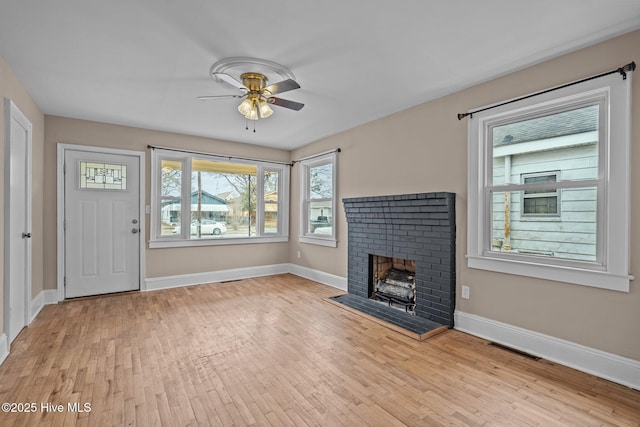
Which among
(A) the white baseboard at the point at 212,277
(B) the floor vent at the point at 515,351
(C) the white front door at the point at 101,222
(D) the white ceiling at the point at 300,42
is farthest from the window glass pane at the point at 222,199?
(B) the floor vent at the point at 515,351

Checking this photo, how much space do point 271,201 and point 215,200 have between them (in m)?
1.05

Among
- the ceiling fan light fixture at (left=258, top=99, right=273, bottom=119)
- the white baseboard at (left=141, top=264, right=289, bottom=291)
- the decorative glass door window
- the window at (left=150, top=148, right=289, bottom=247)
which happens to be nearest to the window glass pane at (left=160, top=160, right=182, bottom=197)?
the window at (left=150, top=148, right=289, bottom=247)

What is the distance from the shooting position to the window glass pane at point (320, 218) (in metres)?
5.18

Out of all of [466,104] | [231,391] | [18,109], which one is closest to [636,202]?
[466,104]

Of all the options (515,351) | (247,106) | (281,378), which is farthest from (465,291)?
(247,106)

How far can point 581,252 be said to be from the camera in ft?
8.13

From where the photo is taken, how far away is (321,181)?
538cm

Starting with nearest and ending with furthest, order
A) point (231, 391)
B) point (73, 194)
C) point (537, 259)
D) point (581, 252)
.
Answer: point (231, 391)
point (581, 252)
point (537, 259)
point (73, 194)

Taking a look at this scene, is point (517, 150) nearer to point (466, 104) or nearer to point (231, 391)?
point (466, 104)

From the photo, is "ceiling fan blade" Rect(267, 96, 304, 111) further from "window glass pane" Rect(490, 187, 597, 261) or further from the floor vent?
the floor vent

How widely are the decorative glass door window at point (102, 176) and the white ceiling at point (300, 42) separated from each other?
100cm

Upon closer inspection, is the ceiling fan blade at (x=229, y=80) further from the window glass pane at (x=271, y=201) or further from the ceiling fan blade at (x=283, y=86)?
the window glass pane at (x=271, y=201)

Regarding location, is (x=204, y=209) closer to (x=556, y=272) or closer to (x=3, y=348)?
(x=3, y=348)

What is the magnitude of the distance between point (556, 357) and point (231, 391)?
253 cm
